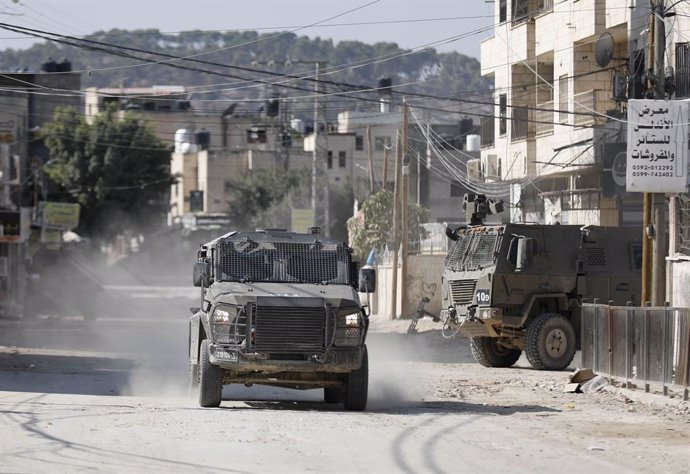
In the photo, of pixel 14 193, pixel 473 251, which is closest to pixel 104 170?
pixel 14 193

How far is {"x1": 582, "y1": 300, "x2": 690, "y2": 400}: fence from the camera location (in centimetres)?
1875

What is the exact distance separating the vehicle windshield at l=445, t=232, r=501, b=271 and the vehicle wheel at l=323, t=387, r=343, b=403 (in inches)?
292

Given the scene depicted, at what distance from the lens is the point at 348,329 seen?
17.3 meters

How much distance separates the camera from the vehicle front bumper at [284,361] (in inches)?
670

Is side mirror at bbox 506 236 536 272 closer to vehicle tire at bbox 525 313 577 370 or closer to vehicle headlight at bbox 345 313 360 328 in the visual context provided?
vehicle tire at bbox 525 313 577 370

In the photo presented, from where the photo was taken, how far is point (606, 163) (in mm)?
33406

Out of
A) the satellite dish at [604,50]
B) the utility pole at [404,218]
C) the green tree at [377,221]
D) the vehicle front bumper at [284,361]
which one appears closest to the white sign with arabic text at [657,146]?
the vehicle front bumper at [284,361]

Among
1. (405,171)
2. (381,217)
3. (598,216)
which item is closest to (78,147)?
(381,217)

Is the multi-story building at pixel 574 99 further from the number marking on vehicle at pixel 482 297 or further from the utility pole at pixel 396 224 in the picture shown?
the number marking on vehicle at pixel 482 297

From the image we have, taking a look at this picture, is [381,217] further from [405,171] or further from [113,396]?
[113,396]

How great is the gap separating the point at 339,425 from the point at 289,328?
1.91 meters

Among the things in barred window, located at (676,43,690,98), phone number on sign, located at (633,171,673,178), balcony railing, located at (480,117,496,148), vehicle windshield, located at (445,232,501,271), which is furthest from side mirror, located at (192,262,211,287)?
balcony railing, located at (480,117,496,148)

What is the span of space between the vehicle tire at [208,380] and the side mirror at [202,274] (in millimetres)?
921

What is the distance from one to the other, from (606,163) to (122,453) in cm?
2267
